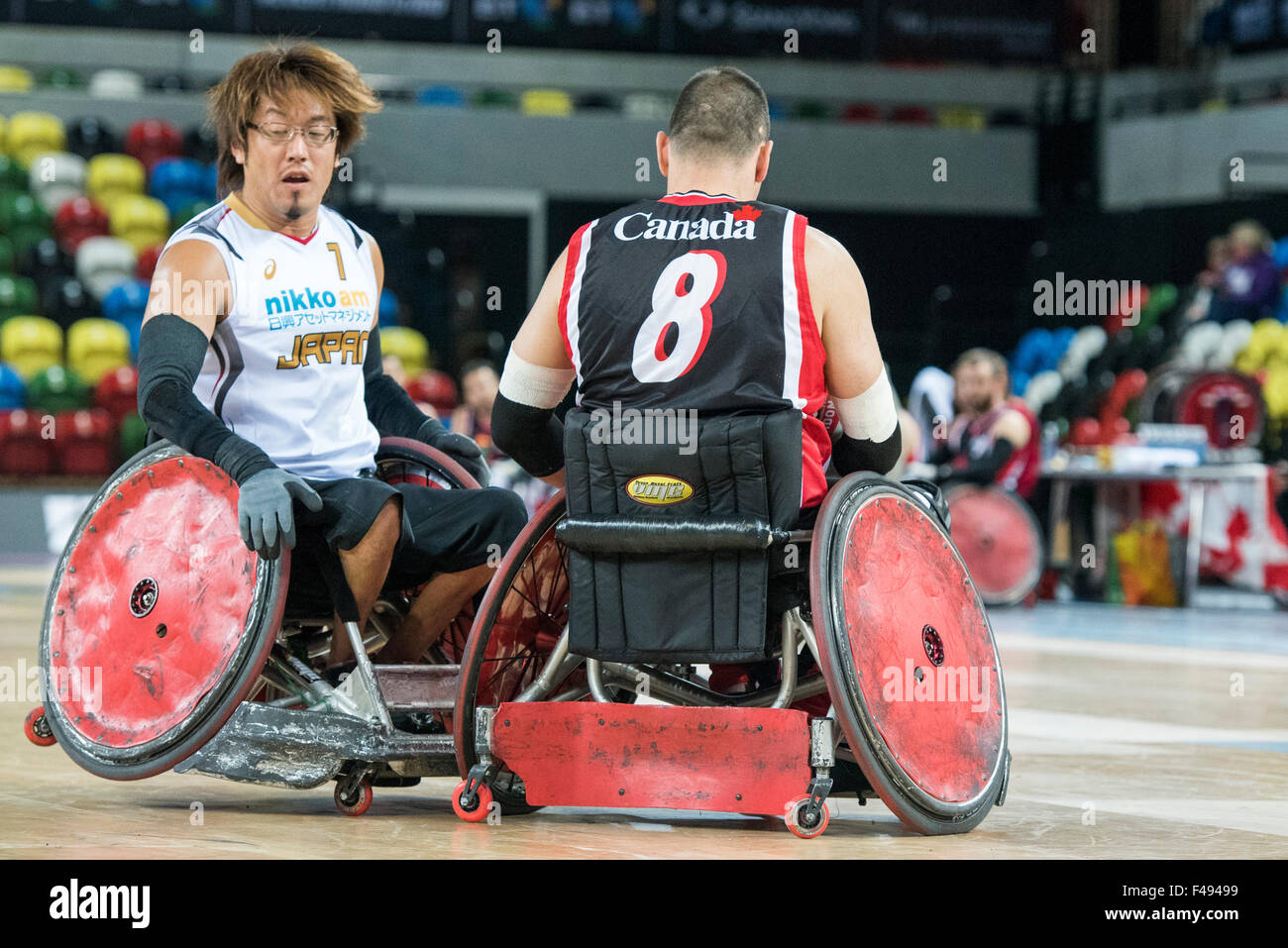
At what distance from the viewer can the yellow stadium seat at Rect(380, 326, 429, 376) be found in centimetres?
1622

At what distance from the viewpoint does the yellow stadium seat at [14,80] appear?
17845mm

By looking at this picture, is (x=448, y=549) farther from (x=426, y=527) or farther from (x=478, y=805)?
(x=478, y=805)

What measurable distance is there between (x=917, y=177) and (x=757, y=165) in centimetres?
1673

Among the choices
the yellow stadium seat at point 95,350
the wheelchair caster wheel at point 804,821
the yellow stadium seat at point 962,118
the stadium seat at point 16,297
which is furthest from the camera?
the yellow stadium seat at point 962,118

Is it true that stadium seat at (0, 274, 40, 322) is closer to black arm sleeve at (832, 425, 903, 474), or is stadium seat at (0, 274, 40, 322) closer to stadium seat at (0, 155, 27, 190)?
stadium seat at (0, 155, 27, 190)

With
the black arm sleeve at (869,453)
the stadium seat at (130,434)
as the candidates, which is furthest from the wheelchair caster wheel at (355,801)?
the stadium seat at (130,434)

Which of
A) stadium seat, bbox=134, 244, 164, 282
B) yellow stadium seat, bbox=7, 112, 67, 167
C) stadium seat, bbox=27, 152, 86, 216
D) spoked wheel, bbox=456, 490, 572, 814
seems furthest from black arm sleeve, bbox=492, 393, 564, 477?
yellow stadium seat, bbox=7, 112, 67, 167

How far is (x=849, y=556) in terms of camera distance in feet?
11.9

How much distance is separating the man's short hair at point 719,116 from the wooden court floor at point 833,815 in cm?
142

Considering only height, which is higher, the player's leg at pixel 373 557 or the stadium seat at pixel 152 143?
the stadium seat at pixel 152 143

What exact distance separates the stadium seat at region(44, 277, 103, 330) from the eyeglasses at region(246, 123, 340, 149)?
12217 mm

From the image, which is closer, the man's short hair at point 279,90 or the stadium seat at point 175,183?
the man's short hair at point 279,90

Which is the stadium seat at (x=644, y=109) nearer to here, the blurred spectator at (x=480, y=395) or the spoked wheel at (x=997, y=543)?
the blurred spectator at (x=480, y=395)

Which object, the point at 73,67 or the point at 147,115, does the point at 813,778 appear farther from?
the point at 73,67
